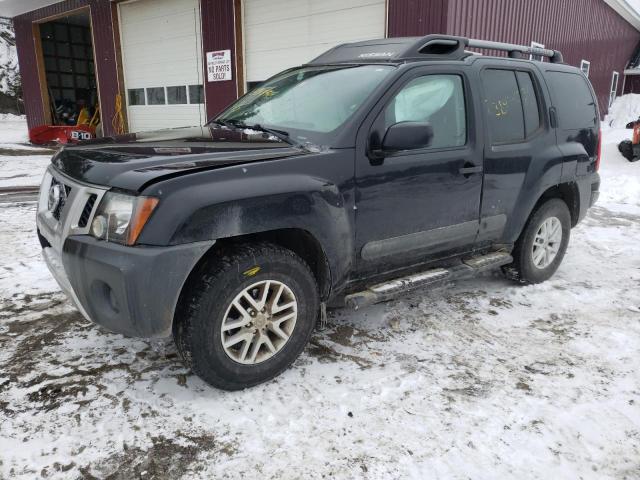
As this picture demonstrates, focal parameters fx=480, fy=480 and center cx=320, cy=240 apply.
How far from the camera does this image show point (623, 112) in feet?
64.2

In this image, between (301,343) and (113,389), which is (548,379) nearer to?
(301,343)

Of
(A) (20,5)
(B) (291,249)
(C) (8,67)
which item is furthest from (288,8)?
(C) (8,67)

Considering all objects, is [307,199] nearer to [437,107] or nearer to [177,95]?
[437,107]

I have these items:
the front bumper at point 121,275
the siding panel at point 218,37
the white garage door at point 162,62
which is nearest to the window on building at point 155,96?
the white garage door at point 162,62

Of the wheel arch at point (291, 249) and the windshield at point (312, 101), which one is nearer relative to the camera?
the wheel arch at point (291, 249)

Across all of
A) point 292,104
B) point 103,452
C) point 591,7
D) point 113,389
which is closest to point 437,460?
point 103,452

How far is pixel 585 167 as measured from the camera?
4.39 metres

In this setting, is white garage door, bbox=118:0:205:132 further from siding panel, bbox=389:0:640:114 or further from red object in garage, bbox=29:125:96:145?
siding panel, bbox=389:0:640:114

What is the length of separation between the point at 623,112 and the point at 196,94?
671 inches

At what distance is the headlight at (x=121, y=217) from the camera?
2.16 metres

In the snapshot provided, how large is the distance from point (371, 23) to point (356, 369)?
323 inches

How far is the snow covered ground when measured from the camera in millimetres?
2113

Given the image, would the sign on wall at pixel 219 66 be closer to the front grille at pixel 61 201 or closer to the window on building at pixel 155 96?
the window on building at pixel 155 96

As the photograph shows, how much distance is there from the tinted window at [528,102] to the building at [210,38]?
5071 mm
